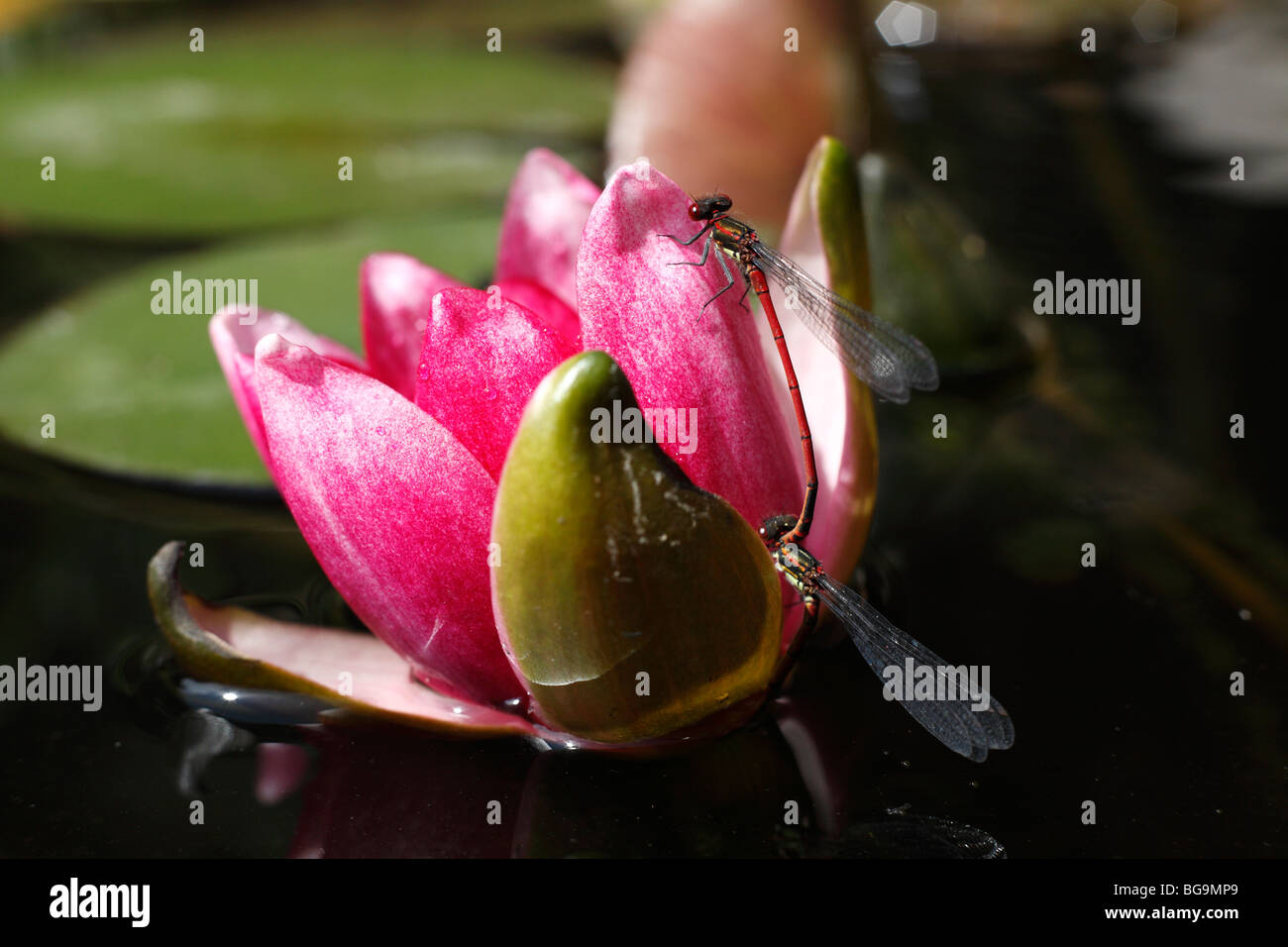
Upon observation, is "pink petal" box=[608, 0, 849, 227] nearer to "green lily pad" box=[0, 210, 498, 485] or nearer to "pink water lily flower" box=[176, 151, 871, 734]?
"green lily pad" box=[0, 210, 498, 485]

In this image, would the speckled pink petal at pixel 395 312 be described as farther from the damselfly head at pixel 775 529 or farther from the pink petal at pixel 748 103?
the pink petal at pixel 748 103

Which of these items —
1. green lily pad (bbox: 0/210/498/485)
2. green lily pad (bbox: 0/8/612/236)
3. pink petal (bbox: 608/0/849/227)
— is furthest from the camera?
green lily pad (bbox: 0/8/612/236)

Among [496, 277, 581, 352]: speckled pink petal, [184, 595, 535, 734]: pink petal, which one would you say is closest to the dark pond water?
[184, 595, 535, 734]: pink petal

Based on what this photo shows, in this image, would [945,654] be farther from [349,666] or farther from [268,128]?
[268,128]

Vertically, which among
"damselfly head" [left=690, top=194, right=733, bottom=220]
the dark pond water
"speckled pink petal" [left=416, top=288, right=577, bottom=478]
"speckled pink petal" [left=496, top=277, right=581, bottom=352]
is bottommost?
the dark pond water

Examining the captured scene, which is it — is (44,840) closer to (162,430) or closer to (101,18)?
(162,430)

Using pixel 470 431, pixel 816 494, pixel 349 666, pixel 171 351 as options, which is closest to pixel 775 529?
pixel 816 494
